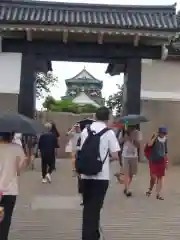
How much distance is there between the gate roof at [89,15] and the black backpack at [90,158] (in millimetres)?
12171

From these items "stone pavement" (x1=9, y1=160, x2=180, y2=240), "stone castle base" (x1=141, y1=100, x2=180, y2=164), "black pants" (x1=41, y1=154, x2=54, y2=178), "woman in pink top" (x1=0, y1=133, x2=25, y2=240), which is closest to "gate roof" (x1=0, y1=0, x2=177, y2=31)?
"stone castle base" (x1=141, y1=100, x2=180, y2=164)

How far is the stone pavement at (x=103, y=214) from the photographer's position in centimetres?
874

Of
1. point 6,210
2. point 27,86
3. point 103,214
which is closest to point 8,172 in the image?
point 6,210

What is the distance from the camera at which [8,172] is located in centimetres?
699

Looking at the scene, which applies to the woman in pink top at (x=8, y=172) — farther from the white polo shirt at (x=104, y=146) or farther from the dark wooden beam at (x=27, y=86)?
the dark wooden beam at (x=27, y=86)

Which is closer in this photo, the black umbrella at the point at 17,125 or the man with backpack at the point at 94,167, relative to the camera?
the black umbrella at the point at 17,125

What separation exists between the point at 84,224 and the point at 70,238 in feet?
3.01

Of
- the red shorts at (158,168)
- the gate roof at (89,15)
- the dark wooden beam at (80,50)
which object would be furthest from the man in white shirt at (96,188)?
the dark wooden beam at (80,50)

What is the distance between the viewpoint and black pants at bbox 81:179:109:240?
7.47 m

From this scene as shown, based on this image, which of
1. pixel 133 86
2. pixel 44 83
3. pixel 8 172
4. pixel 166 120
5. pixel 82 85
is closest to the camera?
pixel 8 172

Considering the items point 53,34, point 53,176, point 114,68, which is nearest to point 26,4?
point 53,34

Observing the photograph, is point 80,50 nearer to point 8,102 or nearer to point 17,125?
point 8,102

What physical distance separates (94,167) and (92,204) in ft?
1.70

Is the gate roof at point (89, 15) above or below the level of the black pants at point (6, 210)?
above
